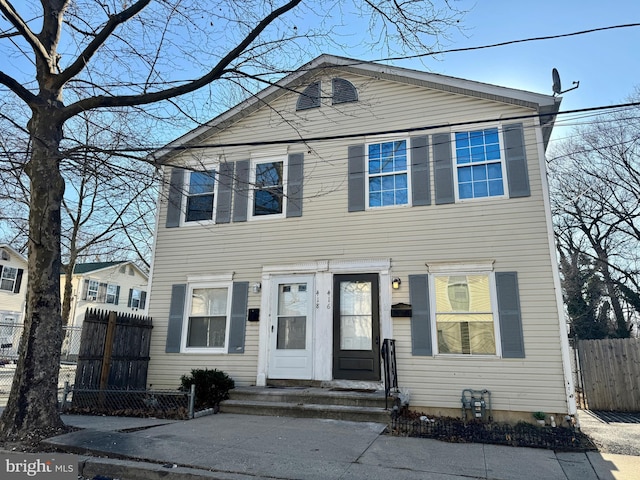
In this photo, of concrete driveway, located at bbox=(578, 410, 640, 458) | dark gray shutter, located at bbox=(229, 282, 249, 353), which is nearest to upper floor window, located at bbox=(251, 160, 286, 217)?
dark gray shutter, located at bbox=(229, 282, 249, 353)

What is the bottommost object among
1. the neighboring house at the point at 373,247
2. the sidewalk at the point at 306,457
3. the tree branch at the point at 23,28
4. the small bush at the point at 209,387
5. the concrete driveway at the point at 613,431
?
the concrete driveway at the point at 613,431

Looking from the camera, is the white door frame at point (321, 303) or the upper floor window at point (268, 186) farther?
the upper floor window at point (268, 186)

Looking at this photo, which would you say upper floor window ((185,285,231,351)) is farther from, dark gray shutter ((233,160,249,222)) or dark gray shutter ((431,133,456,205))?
dark gray shutter ((431,133,456,205))

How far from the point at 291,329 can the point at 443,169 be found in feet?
13.5

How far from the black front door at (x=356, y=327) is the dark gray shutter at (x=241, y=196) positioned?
2.50m

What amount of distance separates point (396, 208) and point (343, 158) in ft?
5.13

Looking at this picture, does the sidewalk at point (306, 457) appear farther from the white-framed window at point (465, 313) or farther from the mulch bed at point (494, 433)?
the white-framed window at point (465, 313)

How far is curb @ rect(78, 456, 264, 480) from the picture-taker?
12.7 ft

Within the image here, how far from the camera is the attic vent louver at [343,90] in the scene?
884cm

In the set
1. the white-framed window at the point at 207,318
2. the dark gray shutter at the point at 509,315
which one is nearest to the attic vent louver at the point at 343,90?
the white-framed window at the point at 207,318

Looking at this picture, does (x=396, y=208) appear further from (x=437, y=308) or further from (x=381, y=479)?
(x=381, y=479)

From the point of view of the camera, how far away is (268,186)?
870cm
